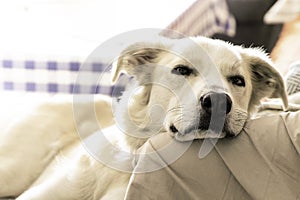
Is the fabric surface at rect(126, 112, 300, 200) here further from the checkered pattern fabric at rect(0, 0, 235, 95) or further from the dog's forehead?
the checkered pattern fabric at rect(0, 0, 235, 95)

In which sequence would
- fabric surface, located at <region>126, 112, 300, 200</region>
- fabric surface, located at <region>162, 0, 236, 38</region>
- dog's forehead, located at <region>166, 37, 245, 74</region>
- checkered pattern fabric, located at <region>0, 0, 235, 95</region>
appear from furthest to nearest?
fabric surface, located at <region>162, 0, 236, 38</region>
checkered pattern fabric, located at <region>0, 0, 235, 95</region>
dog's forehead, located at <region>166, 37, 245, 74</region>
fabric surface, located at <region>126, 112, 300, 200</region>

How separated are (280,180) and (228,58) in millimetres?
364

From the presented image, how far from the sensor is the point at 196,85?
1.14 m

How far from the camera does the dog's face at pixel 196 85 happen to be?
1055 millimetres

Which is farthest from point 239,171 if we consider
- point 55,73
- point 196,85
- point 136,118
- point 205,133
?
point 55,73

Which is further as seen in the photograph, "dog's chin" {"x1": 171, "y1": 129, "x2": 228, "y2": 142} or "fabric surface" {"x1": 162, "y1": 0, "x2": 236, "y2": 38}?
"fabric surface" {"x1": 162, "y1": 0, "x2": 236, "y2": 38}

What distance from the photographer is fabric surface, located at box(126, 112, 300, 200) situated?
0.98 m

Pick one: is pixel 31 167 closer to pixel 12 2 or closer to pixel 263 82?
pixel 263 82

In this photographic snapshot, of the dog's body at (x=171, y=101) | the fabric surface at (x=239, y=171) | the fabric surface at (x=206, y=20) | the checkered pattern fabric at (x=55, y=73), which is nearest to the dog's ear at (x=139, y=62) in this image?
the dog's body at (x=171, y=101)

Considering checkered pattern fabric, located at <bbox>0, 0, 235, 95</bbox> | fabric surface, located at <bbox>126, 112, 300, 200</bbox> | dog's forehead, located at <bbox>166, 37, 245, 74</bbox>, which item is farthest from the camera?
checkered pattern fabric, located at <bbox>0, 0, 235, 95</bbox>

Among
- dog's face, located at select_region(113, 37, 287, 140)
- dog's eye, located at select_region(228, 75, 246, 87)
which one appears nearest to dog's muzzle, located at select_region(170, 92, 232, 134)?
dog's face, located at select_region(113, 37, 287, 140)

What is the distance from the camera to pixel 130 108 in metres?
1.28

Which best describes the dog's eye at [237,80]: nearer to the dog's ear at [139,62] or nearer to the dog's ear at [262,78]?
the dog's ear at [262,78]

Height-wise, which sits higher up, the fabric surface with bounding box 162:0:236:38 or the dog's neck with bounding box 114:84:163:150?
the dog's neck with bounding box 114:84:163:150
